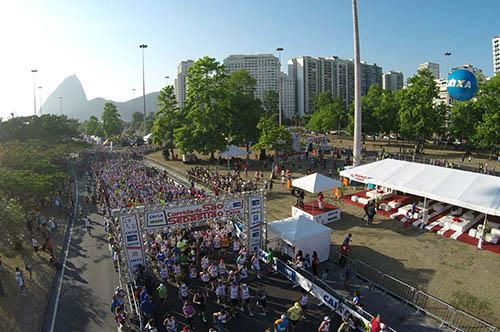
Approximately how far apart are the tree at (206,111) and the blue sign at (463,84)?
2594cm

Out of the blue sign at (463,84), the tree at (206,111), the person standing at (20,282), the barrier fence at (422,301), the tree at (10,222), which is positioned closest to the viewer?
the barrier fence at (422,301)

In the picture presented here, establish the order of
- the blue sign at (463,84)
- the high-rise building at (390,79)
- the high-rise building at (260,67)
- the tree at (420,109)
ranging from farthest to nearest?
the high-rise building at (390,79)
the high-rise building at (260,67)
the tree at (420,109)
the blue sign at (463,84)

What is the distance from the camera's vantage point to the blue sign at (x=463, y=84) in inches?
794

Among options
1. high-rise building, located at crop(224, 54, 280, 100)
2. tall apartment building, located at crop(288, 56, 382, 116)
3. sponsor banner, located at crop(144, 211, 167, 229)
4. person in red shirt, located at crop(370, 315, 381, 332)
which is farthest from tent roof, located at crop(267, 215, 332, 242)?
high-rise building, located at crop(224, 54, 280, 100)

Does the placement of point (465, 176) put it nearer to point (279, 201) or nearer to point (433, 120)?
point (279, 201)

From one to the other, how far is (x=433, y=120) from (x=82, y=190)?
4537 cm

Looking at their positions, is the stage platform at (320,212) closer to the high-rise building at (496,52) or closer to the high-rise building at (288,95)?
the high-rise building at (288,95)

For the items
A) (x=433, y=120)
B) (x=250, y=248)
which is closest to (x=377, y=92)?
(x=433, y=120)

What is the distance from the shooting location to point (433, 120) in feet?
156

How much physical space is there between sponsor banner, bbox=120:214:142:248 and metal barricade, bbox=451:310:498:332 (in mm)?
12521

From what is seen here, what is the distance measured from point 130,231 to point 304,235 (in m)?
7.87

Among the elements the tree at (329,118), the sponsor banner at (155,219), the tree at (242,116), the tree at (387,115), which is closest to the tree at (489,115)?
the tree at (387,115)

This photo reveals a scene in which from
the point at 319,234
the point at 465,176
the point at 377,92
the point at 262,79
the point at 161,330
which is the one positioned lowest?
the point at 161,330

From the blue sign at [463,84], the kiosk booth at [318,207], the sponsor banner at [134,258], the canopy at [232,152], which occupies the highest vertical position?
the blue sign at [463,84]
